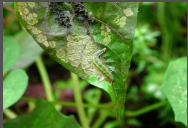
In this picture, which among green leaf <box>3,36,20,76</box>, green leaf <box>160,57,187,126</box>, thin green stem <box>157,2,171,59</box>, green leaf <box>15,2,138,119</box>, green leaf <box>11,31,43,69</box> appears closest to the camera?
green leaf <box>15,2,138,119</box>

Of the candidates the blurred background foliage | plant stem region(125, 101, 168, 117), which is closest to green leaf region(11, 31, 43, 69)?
the blurred background foliage

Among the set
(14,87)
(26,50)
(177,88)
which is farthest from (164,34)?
(14,87)

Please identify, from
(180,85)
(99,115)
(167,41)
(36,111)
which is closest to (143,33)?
(167,41)

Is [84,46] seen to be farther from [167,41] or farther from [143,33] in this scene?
[167,41]

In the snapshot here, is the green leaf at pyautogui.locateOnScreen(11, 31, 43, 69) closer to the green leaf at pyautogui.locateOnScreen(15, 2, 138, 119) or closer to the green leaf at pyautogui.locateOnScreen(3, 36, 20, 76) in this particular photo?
the green leaf at pyautogui.locateOnScreen(3, 36, 20, 76)

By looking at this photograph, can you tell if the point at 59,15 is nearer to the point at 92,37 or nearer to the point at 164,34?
the point at 92,37
